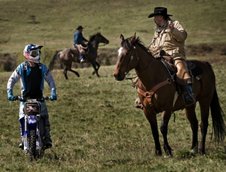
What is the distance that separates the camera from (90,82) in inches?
1079

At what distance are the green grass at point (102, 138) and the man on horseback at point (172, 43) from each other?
1340mm

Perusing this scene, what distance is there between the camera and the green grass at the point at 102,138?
1021 centimetres

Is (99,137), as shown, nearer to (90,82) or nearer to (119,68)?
(119,68)

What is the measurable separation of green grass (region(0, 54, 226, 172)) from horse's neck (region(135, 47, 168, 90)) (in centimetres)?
140

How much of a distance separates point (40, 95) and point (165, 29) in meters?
2.78

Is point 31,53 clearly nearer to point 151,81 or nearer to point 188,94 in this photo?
point 151,81

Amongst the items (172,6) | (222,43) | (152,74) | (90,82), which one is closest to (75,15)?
(172,6)

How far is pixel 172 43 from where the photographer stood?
1204 centimetres

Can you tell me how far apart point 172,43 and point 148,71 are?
107 cm

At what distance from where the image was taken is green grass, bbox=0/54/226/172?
33.5 feet

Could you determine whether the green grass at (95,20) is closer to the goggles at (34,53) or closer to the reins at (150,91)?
the reins at (150,91)

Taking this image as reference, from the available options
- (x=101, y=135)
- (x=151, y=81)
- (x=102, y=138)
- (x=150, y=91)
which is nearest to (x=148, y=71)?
(x=151, y=81)

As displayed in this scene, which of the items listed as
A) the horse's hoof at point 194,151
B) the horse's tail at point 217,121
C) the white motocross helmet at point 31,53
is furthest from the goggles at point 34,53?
the horse's tail at point 217,121

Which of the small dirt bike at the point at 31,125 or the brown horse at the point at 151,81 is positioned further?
the brown horse at the point at 151,81
